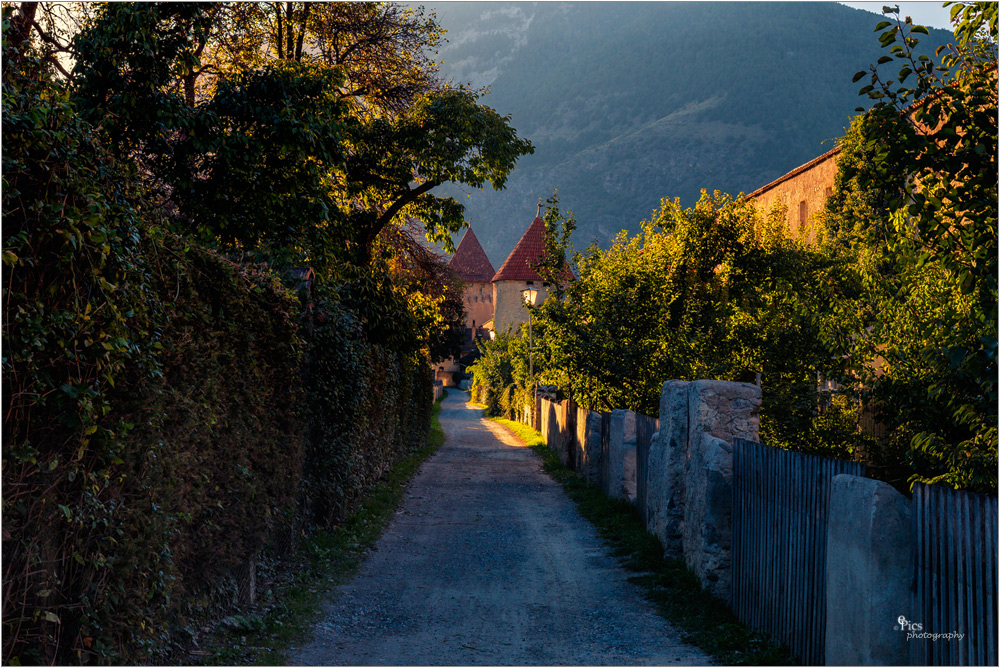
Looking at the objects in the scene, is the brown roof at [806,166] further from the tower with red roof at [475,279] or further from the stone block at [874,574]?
the tower with red roof at [475,279]

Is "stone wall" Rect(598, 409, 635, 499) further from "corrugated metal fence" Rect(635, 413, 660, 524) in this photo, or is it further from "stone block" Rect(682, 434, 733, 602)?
"stone block" Rect(682, 434, 733, 602)

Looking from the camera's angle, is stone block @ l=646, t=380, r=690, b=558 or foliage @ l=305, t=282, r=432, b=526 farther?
foliage @ l=305, t=282, r=432, b=526

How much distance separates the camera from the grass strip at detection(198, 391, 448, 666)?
17.4 feet

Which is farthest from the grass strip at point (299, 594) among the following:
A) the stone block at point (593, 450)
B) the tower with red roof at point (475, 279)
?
the tower with red roof at point (475, 279)

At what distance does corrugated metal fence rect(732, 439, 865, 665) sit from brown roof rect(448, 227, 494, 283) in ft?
253

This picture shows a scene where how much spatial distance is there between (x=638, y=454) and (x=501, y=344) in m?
34.2

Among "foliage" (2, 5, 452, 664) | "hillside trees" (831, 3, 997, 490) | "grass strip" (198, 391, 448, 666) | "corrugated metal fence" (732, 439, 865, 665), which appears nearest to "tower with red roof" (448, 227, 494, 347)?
"grass strip" (198, 391, 448, 666)

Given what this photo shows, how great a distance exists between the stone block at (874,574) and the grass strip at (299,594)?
3.64m

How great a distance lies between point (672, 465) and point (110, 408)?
21.1ft

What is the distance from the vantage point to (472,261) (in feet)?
281

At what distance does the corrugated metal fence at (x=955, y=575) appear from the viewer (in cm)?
334

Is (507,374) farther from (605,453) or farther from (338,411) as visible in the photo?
(338,411)

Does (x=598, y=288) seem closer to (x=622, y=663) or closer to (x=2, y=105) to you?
(x=622, y=663)

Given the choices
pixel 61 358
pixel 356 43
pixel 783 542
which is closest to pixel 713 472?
pixel 783 542
